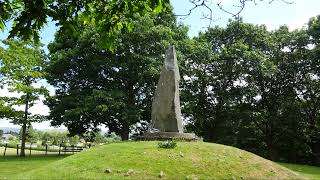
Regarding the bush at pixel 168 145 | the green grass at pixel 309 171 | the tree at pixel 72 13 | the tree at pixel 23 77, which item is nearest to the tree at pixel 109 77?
the tree at pixel 23 77

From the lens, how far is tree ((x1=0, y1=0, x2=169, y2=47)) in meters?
6.23

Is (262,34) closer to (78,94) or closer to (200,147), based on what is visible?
(78,94)

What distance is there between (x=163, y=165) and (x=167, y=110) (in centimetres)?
614

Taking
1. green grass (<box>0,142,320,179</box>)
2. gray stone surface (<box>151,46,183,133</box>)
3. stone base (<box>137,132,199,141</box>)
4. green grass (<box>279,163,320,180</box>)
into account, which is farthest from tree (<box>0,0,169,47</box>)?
green grass (<box>279,163,320,180</box>)

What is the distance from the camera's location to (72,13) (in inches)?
269

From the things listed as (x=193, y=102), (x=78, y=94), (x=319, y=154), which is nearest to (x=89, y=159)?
(x=78, y=94)

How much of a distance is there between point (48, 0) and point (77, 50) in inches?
1152

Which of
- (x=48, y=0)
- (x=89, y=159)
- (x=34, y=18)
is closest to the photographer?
(x=34, y=18)

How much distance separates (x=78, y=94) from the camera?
117 ft

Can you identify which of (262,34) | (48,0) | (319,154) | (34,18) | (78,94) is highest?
(262,34)

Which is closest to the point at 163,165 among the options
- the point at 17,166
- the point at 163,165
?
the point at 163,165

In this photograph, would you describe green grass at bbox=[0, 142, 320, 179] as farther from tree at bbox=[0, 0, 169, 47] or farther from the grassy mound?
tree at bbox=[0, 0, 169, 47]

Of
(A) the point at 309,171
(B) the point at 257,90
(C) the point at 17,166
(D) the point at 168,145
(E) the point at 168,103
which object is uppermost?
(B) the point at 257,90

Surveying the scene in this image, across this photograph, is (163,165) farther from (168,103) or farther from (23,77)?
(23,77)
